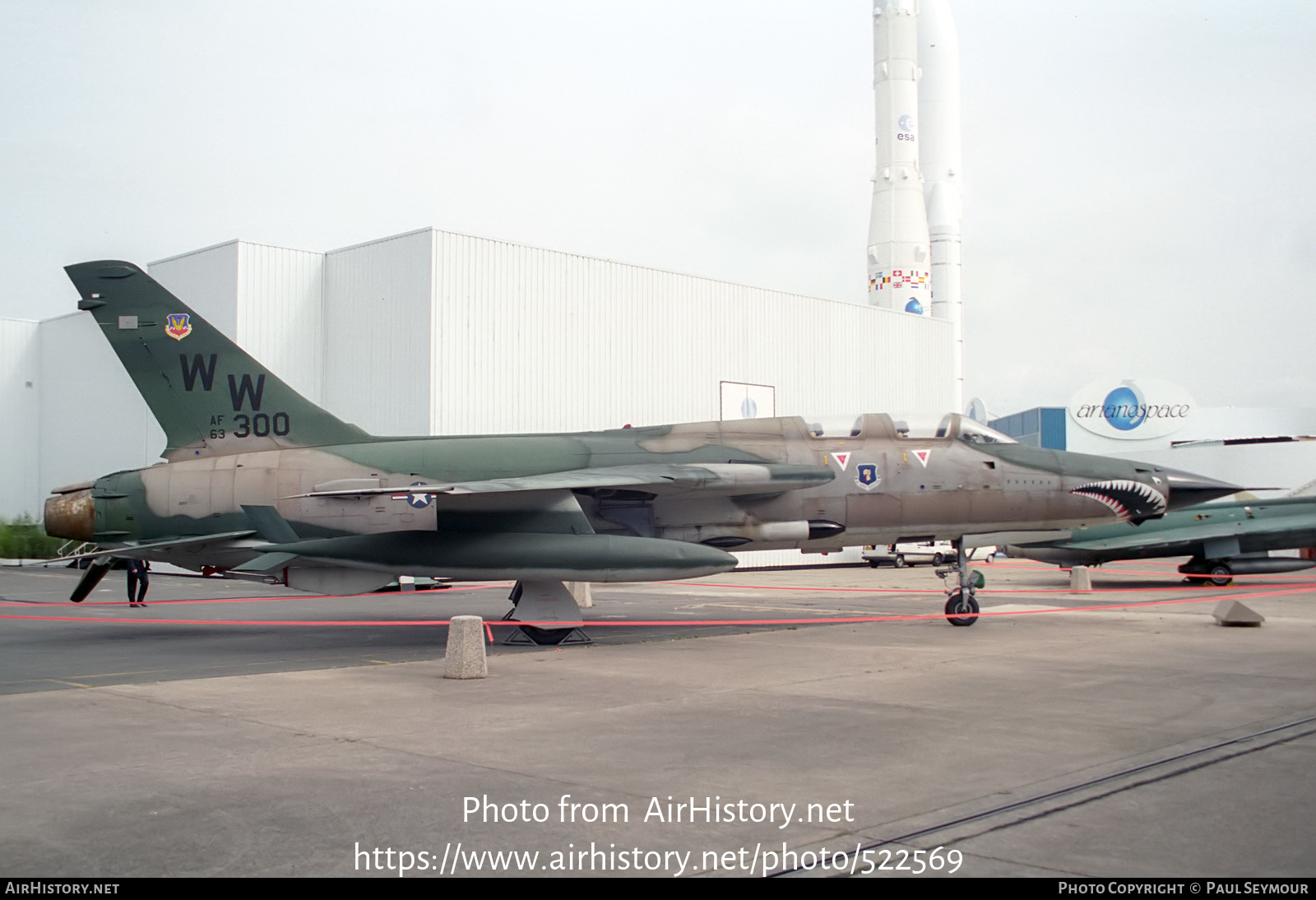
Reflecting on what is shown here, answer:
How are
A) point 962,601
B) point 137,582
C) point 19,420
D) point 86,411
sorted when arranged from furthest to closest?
1. point 19,420
2. point 86,411
3. point 137,582
4. point 962,601

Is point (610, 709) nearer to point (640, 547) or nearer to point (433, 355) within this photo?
point (640, 547)

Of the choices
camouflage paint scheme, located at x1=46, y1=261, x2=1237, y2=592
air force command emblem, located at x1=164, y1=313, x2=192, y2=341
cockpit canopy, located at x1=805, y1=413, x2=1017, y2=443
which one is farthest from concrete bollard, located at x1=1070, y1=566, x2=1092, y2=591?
air force command emblem, located at x1=164, y1=313, x2=192, y2=341

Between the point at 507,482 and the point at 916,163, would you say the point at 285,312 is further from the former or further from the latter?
the point at 916,163

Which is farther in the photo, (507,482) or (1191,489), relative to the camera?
(1191,489)

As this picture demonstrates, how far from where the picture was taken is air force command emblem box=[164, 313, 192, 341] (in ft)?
44.0

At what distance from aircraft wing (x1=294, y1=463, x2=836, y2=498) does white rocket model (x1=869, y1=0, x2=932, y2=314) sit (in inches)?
1470

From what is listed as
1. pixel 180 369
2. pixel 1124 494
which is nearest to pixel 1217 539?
pixel 1124 494

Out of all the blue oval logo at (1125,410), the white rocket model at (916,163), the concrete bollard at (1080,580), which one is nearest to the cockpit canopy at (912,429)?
the concrete bollard at (1080,580)

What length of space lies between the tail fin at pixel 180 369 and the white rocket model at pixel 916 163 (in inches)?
1476

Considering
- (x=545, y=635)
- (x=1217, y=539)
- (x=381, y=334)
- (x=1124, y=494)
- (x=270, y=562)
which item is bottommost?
(x=545, y=635)

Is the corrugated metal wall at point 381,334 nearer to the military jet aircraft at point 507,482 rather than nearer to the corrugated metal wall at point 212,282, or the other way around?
the corrugated metal wall at point 212,282

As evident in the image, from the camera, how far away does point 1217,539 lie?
20531 mm

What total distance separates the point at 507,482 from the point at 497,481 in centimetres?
50
